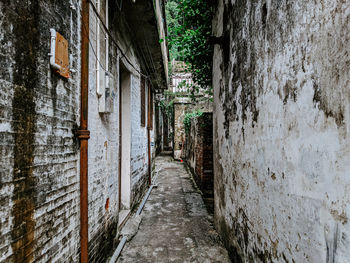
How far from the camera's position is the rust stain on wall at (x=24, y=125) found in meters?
1.44

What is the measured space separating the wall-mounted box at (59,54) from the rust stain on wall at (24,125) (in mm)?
176

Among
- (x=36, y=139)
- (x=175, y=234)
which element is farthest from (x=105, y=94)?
(x=175, y=234)

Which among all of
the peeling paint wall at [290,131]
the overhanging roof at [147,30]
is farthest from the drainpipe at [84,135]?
the peeling paint wall at [290,131]

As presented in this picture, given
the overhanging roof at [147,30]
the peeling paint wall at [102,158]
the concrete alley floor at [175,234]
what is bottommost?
the concrete alley floor at [175,234]

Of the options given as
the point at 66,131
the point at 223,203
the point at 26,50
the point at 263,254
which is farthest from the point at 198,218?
the point at 26,50

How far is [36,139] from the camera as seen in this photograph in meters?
1.65

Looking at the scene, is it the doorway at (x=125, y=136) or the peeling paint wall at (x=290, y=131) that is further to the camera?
the doorway at (x=125, y=136)

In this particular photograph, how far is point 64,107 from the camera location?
6.82 ft

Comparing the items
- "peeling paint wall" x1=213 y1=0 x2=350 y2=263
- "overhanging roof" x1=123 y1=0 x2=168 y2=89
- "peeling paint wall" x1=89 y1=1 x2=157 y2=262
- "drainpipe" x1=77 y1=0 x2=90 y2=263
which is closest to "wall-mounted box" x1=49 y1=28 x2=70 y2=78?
"drainpipe" x1=77 y1=0 x2=90 y2=263

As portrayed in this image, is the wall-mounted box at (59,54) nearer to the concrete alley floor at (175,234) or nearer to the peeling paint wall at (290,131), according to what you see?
the peeling paint wall at (290,131)

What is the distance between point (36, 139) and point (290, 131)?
195 centimetres

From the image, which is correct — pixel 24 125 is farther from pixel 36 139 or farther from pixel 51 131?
pixel 51 131

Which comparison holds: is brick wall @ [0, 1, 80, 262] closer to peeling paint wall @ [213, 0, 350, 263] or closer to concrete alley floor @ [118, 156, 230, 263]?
concrete alley floor @ [118, 156, 230, 263]

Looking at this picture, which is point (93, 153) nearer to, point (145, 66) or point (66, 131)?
point (66, 131)
